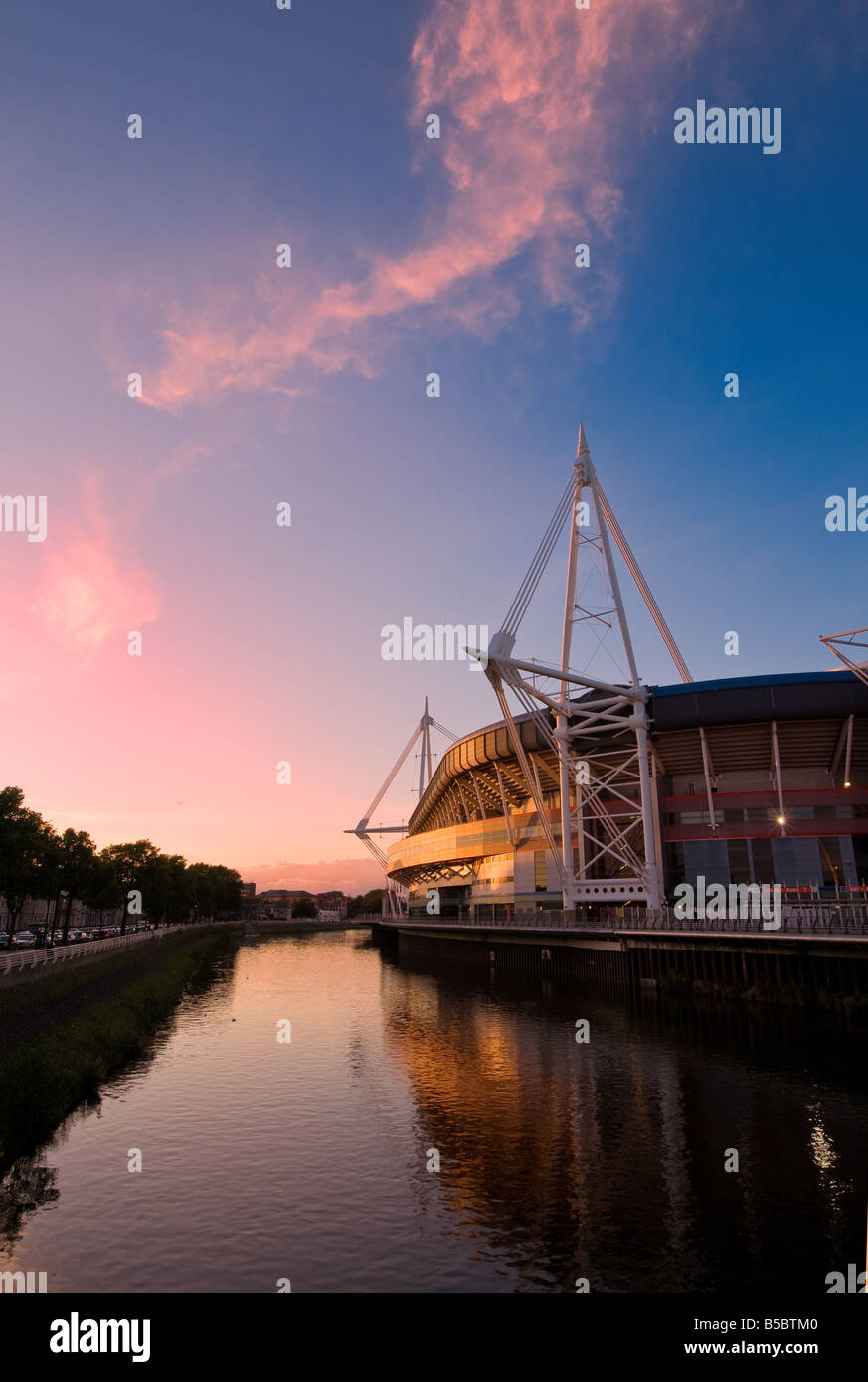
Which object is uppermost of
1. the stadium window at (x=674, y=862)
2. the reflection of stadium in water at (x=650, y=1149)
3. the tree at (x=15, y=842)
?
the tree at (x=15, y=842)

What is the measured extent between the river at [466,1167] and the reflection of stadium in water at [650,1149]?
7cm

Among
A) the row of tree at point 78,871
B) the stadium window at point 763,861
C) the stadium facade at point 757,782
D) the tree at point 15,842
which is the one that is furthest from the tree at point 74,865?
the stadium window at point 763,861

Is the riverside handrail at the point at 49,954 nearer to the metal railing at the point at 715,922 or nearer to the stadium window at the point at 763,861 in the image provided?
the metal railing at the point at 715,922

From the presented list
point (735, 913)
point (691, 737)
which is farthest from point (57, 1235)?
point (691, 737)

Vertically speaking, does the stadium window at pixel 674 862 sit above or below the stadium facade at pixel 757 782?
below

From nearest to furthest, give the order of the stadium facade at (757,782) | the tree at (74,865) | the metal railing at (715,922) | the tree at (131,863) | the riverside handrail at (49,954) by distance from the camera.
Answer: the riverside handrail at (49,954), the metal railing at (715,922), the stadium facade at (757,782), the tree at (74,865), the tree at (131,863)

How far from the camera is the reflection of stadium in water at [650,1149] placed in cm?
1429

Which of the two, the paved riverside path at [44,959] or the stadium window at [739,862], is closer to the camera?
the paved riverside path at [44,959]

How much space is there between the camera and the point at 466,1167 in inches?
766

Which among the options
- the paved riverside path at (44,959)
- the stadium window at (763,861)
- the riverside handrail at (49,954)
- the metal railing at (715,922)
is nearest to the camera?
the paved riverside path at (44,959)

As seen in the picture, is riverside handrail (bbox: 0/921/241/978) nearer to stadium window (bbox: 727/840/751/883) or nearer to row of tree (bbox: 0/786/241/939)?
row of tree (bbox: 0/786/241/939)

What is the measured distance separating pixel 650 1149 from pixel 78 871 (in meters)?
61.4

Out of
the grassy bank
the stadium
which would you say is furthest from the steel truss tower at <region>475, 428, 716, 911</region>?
the grassy bank

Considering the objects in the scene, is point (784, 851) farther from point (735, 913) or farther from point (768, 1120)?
point (768, 1120)
